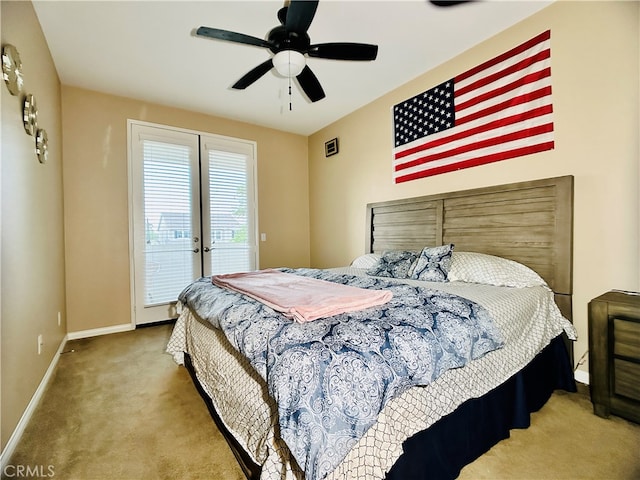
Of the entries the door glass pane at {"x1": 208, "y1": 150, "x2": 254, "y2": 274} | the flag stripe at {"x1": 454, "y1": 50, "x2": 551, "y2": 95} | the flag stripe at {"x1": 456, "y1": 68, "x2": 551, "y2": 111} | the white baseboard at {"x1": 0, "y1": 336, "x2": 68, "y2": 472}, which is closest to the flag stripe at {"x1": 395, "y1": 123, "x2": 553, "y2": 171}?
the flag stripe at {"x1": 456, "y1": 68, "x2": 551, "y2": 111}

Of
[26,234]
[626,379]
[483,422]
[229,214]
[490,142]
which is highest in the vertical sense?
[490,142]

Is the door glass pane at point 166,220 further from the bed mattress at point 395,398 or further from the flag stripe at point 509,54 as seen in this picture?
the flag stripe at point 509,54

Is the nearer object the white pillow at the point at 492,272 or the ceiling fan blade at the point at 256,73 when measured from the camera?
the white pillow at the point at 492,272

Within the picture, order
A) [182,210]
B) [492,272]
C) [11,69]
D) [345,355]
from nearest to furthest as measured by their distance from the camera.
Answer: [345,355], [11,69], [492,272], [182,210]

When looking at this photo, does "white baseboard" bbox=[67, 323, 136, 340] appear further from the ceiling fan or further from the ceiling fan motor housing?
the ceiling fan motor housing

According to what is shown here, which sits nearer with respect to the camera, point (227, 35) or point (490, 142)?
point (227, 35)

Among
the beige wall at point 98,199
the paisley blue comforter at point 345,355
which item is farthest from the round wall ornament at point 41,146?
the paisley blue comforter at point 345,355

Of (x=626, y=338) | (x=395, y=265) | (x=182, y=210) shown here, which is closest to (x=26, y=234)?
(x=182, y=210)

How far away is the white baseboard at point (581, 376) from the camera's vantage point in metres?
2.14

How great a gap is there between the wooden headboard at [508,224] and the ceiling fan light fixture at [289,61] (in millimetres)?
1810

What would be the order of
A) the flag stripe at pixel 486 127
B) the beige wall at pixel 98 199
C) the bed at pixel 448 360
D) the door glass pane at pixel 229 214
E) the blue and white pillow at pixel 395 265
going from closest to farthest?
the bed at pixel 448 360
the flag stripe at pixel 486 127
the blue and white pillow at pixel 395 265
the beige wall at pixel 98 199
the door glass pane at pixel 229 214

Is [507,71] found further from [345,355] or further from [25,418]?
[25,418]

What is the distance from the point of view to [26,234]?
1962 millimetres

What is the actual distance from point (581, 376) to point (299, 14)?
3150 mm
